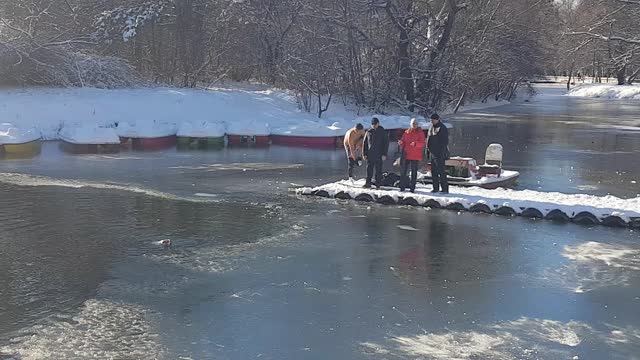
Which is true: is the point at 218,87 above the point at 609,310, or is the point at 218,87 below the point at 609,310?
above

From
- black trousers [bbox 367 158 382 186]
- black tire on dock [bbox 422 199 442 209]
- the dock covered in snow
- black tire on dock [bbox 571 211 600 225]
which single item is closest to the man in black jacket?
black trousers [bbox 367 158 382 186]

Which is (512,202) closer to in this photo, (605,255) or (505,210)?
(505,210)

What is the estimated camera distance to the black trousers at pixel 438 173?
51.2 feet

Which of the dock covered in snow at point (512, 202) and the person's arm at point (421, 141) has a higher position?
the person's arm at point (421, 141)

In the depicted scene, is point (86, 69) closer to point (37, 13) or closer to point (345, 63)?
point (37, 13)

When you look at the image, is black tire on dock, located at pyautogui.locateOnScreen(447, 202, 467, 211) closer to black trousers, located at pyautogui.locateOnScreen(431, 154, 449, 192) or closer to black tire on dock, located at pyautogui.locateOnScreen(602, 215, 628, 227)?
black trousers, located at pyautogui.locateOnScreen(431, 154, 449, 192)

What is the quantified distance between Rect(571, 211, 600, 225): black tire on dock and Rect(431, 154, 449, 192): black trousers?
118 inches

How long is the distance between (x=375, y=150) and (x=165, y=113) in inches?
680

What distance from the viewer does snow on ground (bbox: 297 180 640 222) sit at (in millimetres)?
13695

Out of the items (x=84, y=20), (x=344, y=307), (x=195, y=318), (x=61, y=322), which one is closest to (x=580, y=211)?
(x=344, y=307)

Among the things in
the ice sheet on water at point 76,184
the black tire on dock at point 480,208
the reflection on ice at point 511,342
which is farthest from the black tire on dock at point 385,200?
the reflection on ice at point 511,342

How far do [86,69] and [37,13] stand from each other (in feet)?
17.1

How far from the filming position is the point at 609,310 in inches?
338

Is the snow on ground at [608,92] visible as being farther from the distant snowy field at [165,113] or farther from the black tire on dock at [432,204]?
the black tire on dock at [432,204]
